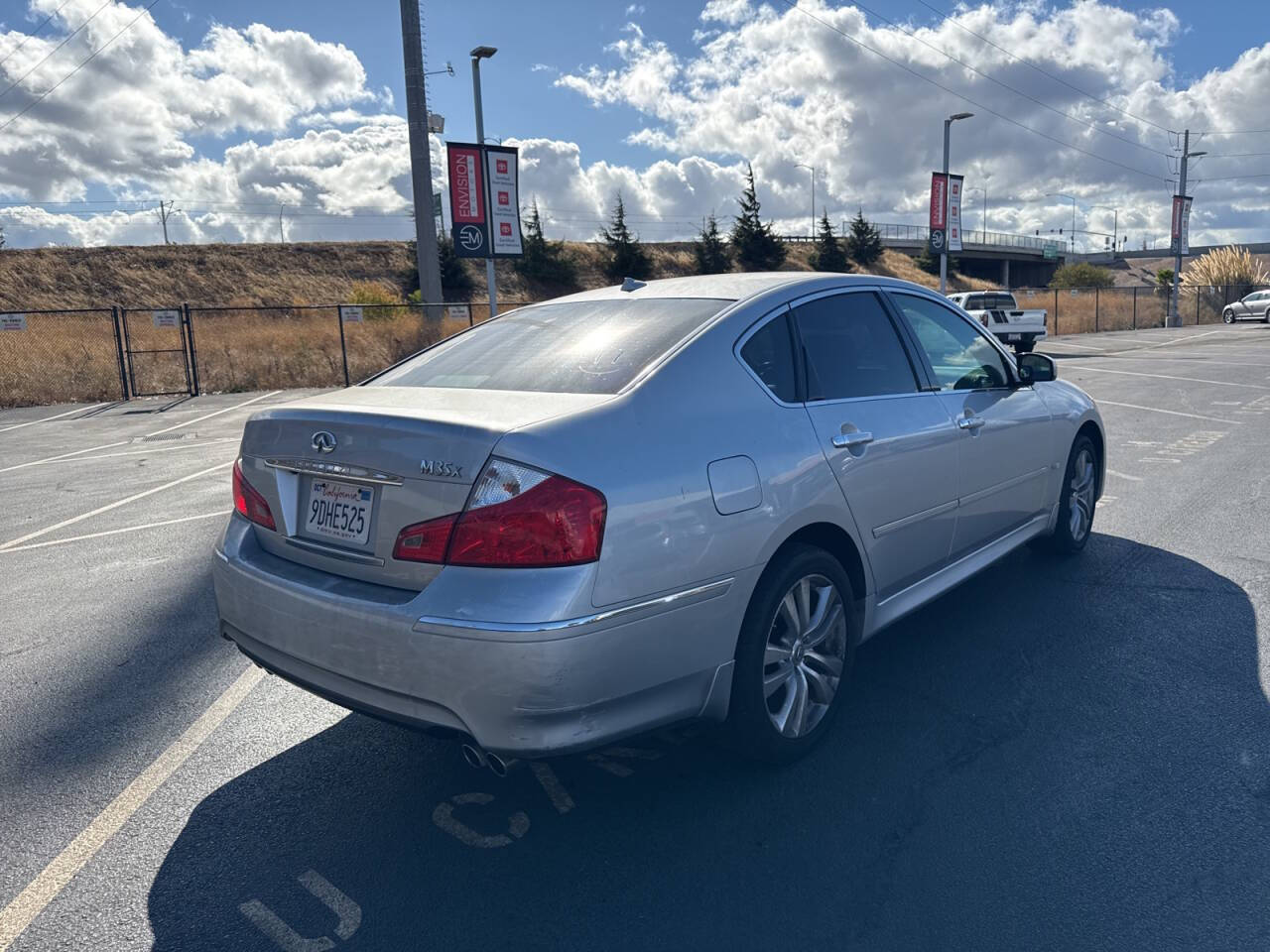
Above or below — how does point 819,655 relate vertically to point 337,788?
above

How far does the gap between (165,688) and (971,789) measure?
3306 mm

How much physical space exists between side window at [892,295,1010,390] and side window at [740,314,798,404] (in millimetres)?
1016

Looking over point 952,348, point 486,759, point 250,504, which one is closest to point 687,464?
point 486,759

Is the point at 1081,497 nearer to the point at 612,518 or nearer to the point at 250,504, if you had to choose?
the point at 612,518

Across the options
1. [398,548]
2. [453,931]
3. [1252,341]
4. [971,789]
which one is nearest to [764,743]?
[971,789]

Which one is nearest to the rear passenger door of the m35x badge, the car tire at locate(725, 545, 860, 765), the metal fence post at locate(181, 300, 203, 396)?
the car tire at locate(725, 545, 860, 765)

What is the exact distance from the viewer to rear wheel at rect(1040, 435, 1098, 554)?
5469 millimetres

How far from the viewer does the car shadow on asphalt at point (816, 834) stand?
2.48 m

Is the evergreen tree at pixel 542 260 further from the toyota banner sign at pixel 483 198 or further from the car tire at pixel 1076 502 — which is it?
the car tire at pixel 1076 502

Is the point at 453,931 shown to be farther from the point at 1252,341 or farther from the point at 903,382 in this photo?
the point at 1252,341

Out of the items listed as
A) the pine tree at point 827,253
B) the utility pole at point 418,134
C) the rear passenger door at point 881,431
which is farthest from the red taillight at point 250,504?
the pine tree at point 827,253

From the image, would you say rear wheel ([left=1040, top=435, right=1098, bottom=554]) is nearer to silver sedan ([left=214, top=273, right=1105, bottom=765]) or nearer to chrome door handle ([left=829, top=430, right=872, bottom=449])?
silver sedan ([left=214, top=273, right=1105, bottom=765])

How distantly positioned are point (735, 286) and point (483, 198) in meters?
16.2

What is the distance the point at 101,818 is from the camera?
3.09m
